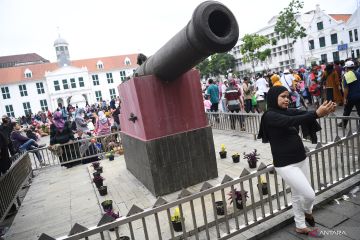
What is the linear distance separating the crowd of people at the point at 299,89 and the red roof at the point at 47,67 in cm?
4549

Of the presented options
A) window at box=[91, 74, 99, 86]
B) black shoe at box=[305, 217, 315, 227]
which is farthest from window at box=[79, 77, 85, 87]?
black shoe at box=[305, 217, 315, 227]

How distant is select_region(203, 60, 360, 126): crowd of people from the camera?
8.02 metres

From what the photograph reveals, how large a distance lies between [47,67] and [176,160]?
56.8 metres

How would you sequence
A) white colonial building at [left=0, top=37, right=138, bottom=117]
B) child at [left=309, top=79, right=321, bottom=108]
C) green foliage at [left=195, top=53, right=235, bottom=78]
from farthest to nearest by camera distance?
1. green foliage at [left=195, top=53, right=235, bottom=78]
2. white colonial building at [left=0, top=37, right=138, bottom=117]
3. child at [left=309, top=79, right=321, bottom=108]

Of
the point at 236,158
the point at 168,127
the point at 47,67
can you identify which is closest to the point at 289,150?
the point at 168,127

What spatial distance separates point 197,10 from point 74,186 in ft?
19.4

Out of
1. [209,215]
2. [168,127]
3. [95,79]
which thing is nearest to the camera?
[209,215]

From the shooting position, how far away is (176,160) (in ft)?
17.5

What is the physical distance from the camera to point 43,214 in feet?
18.5

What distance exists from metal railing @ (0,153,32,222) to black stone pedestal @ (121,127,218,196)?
2.78 m

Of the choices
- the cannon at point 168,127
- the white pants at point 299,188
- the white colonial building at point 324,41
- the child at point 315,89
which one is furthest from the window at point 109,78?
the white pants at point 299,188

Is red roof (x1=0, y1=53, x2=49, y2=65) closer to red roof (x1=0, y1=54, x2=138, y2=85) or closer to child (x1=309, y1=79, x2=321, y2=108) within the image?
red roof (x1=0, y1=54, x2=138, y2=85)

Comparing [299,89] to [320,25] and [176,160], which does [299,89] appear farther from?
[320,25]

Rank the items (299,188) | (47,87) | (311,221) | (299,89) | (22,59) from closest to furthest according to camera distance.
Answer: (299,188) < (311,221) < (299,89) < (47,87) < (22,59)
